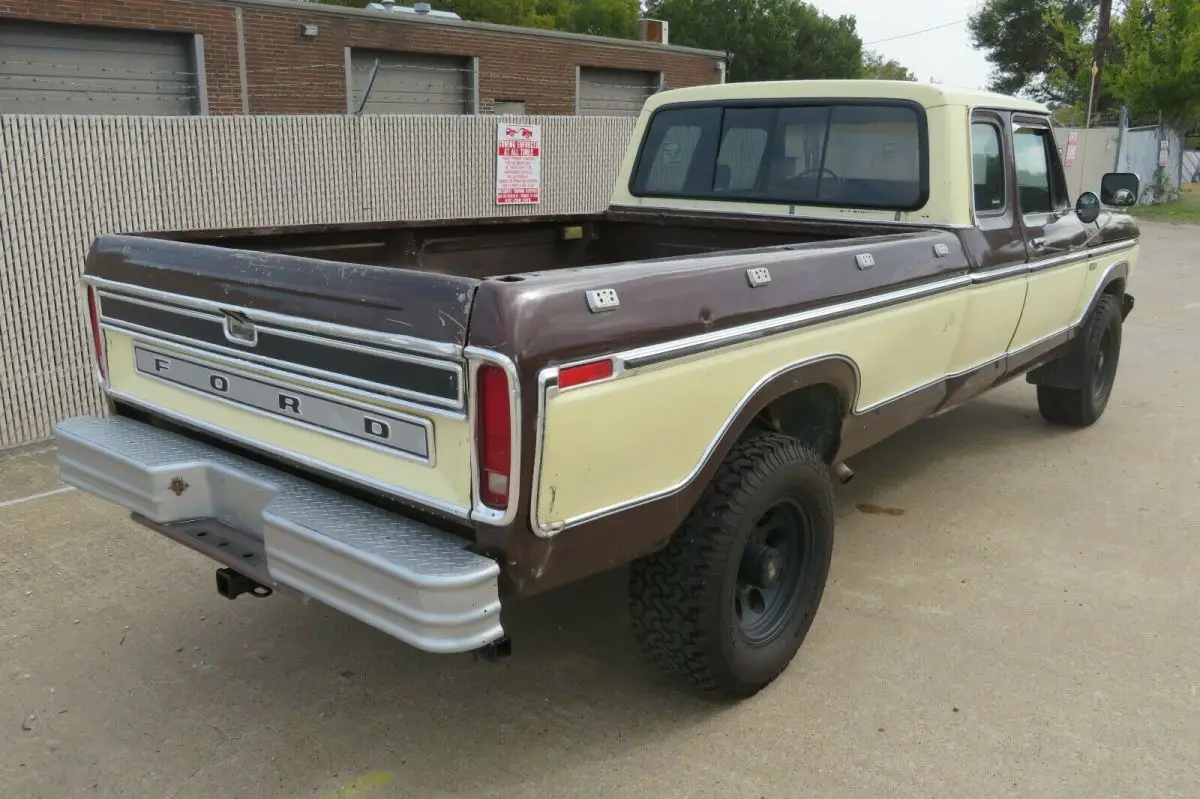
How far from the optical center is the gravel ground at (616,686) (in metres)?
2.88

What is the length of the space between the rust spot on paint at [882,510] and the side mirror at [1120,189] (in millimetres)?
2318

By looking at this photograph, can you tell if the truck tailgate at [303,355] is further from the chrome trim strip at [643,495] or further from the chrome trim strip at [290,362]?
the chrome trim strip at [643,495]

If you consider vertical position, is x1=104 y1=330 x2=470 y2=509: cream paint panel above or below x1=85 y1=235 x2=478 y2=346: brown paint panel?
below

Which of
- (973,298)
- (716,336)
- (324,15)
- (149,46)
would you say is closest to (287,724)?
(716,336)

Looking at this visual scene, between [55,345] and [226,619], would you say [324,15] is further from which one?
[226,619]

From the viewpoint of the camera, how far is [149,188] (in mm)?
6352

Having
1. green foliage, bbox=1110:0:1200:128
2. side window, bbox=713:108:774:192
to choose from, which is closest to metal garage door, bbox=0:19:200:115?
side window, bbox=713:108:774:192

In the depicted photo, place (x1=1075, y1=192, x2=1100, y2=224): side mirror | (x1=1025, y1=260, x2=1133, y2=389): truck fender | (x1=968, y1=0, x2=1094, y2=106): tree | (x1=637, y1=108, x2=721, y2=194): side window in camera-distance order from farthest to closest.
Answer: (x1=968, y1=0, x2=1094, y2=106): tree → (x1=1025, y1=260, x2=1133, y2=389): truck fender → (x1=1075, y1=192, x2=1100, y2=224): side mirror → (x1=637, y1=108, x2=721, y2=194): side window

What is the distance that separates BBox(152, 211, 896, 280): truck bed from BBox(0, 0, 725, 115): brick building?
8.37 meters

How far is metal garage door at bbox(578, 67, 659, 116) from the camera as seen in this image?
67.0 feet

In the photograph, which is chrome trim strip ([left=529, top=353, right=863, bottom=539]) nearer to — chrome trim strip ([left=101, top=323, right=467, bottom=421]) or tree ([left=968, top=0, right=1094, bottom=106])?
chrome trim strip ([left=101, top=323, right=467, bottom=421])

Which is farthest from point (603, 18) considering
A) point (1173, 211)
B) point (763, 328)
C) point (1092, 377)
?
point (763, 328)

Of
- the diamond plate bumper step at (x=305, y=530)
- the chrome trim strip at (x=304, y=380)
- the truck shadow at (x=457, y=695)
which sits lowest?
the truck shadow at (x=457, y=695)

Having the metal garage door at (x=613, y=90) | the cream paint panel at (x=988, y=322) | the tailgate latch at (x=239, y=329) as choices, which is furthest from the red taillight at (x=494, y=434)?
the metal garage door at (x=613, y=90)
